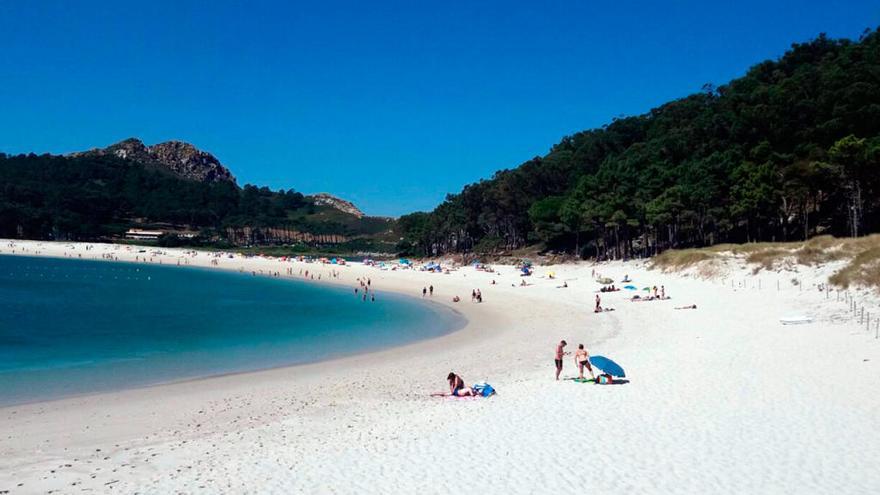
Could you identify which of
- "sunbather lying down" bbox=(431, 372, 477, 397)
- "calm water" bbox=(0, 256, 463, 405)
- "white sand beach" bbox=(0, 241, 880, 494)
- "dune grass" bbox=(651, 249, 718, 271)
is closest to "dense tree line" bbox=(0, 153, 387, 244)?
"calm water" bbox=(0, 256, 463, 405)

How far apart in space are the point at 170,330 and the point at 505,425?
75.7 feet

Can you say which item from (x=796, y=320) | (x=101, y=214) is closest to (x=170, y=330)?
(x=796, y=320)

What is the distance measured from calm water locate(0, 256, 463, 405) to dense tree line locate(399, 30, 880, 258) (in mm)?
29970

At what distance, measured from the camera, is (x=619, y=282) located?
4484cm

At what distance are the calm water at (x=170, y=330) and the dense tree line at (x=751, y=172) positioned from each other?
2997 centimetres

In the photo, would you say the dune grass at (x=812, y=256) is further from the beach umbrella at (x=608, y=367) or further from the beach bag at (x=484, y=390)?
the beach bag at (x=484, y=390)

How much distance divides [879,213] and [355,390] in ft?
166

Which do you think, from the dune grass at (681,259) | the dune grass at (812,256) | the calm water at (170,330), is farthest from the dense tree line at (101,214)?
the dune grass at (812,256)

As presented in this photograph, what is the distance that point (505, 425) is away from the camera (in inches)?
461

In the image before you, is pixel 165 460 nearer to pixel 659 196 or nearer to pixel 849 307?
pixel 849 307

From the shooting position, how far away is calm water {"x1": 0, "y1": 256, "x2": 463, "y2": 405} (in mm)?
18969

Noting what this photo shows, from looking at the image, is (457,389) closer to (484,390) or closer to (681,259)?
(484,390)

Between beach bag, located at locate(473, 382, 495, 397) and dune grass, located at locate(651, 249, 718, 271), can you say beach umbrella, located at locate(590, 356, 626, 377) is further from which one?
dune grass, located at locate(651, 249, 718, 271)

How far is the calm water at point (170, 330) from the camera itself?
1897cm
